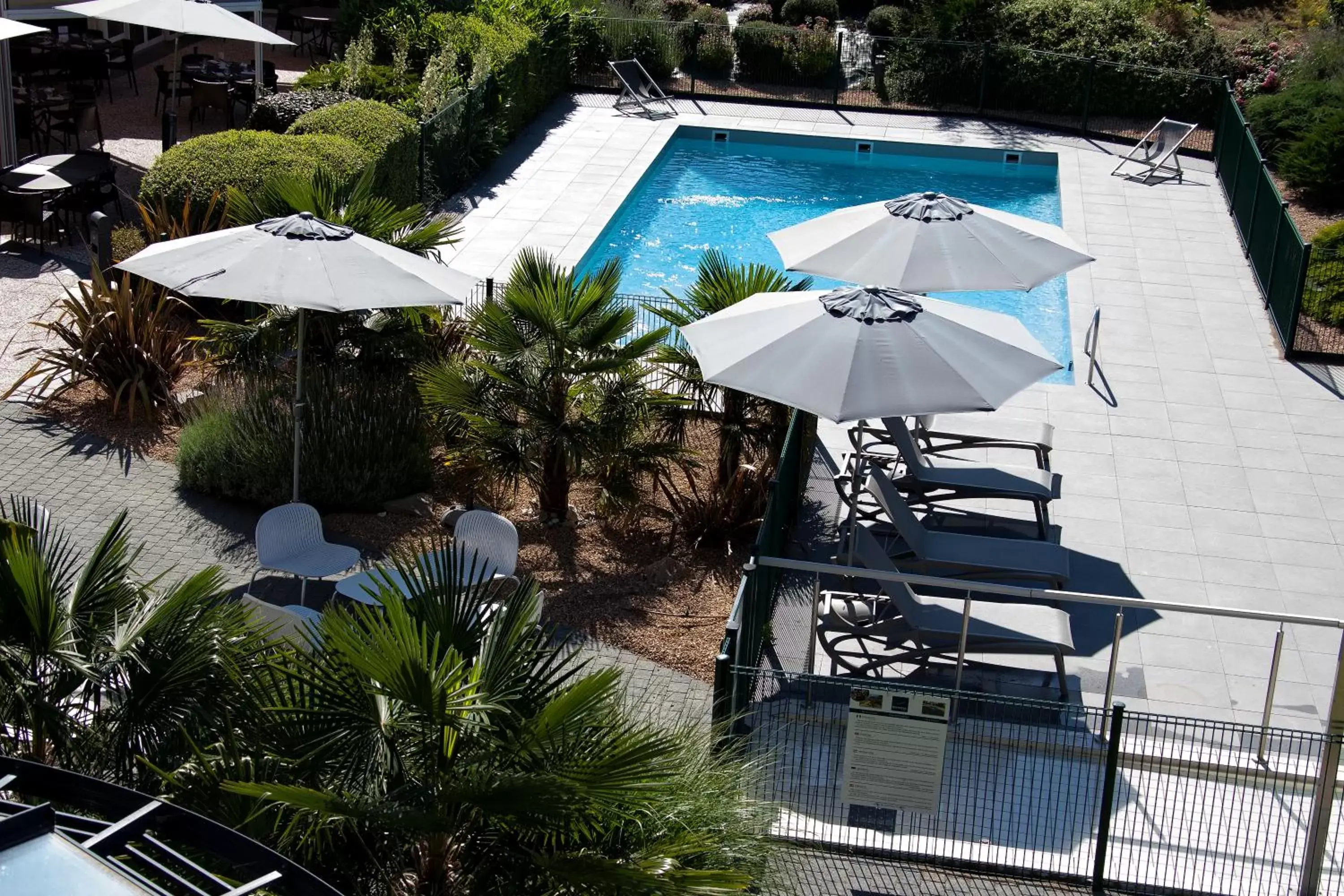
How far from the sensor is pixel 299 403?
35.6 feet

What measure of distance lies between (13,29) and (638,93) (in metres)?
12.7

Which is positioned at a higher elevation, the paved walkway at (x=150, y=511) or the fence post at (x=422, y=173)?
the fence post at (x=422, y=173)

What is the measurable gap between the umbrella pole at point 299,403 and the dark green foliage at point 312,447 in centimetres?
45

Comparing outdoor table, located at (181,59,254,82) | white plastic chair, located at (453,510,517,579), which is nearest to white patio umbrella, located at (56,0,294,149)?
outdoor table, located at (181,59,254,82)

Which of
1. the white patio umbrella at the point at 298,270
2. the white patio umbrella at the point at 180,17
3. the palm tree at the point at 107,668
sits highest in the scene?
the white patio umbrella at the point at 180,17

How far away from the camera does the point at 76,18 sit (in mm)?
22344

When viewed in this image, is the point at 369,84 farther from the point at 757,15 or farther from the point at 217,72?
the point at 757,15

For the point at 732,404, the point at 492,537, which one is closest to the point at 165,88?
the point at 732,404

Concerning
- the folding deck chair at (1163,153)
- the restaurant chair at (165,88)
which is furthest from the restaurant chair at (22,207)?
the folding deck chair at (1163,153)

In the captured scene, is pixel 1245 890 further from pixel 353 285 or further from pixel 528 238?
pixel 528 238

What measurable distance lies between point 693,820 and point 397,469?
625cm

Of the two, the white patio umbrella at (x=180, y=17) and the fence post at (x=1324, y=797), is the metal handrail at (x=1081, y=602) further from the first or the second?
the white patio umbrella at (x=180, y=17)

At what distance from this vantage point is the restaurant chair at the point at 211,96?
20250 mm

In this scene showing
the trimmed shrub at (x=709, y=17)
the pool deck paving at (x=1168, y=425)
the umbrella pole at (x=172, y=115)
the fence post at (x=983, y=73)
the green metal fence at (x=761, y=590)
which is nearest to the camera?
the green metal fence at (x=761, y=590)
